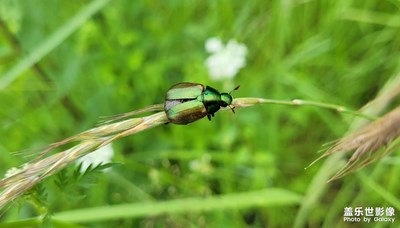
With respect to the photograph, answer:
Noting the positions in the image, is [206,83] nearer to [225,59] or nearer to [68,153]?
[225,59]

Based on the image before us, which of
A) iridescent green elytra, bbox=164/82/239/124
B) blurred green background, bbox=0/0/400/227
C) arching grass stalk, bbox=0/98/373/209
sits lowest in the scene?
arching grass stalk, bbox=0/98/373/209

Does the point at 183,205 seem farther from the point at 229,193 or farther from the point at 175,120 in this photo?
the point at 175,120

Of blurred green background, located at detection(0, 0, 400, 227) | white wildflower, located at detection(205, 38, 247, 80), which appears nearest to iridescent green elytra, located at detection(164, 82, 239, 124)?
blurred green background, located at detection(0, 0, 400, 227)

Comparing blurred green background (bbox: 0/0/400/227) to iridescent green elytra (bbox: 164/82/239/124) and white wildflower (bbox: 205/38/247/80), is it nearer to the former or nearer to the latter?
white wildflower (bbox: 205/38/247/80)

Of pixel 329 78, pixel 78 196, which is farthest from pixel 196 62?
pixel 78 196

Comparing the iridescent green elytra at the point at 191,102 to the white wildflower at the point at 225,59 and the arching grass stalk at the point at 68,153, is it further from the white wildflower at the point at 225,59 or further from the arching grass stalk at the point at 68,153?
the white wildflower at the point at 225,59
